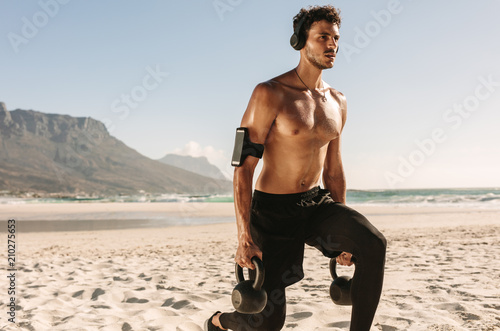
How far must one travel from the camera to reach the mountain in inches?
4508

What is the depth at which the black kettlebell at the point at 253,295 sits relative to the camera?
238 centimetres

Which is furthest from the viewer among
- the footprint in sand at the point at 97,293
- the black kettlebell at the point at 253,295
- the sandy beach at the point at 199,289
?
the footprint in sand at the point at 97,293

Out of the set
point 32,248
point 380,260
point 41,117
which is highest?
point 41,117

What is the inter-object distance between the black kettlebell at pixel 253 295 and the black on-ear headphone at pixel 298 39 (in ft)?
4.63

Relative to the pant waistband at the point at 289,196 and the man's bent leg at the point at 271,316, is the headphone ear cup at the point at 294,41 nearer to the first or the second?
the pant waistband at the point at 289,196

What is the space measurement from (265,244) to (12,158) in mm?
147549

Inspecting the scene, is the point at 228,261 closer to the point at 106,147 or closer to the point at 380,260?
the point at 380,260

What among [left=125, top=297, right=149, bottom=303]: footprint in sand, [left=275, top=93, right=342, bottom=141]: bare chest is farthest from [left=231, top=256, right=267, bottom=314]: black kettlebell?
[left=125, top=297, right=149, bottom=303]: footprint in sand

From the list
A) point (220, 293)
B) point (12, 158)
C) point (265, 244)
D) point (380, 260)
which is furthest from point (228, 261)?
point (12, 158)

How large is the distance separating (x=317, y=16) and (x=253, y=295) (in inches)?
70.4

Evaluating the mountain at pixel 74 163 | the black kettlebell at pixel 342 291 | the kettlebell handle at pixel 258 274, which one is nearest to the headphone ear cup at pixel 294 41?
the kettlebell handle at pixel 258 274

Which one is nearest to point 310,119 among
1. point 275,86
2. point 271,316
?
point 275,86

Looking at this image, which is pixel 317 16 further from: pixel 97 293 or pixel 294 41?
pixel 97 293

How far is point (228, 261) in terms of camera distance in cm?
734
